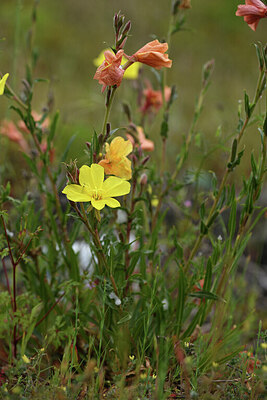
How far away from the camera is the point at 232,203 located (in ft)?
3.35

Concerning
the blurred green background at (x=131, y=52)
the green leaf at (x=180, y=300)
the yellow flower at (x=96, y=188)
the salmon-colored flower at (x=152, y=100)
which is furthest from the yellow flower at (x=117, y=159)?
the blurred green background at (x=131, y=52)

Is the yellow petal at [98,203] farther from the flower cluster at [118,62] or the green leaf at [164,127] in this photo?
the green leaf at [164,127]

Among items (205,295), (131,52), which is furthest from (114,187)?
(131,52)

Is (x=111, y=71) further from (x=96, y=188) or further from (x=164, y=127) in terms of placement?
(x=164, y=127)

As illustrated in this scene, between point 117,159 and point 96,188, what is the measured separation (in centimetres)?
9

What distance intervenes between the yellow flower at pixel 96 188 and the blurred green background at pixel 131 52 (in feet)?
6.53

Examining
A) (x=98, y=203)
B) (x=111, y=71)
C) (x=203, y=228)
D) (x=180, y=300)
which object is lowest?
(x=180, y=300)

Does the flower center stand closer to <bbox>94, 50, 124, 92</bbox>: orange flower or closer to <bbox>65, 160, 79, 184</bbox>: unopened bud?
<bbox>65, 160, 79, 184</bbox>: unopened bud

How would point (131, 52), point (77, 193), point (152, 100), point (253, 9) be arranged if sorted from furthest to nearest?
point (131, 52)
point (152, 100)
point (253, 9)
point (77, 193)

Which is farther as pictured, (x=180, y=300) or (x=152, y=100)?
(x=152, y=100)

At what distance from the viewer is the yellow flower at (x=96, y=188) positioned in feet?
2.57

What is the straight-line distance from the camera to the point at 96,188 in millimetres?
807

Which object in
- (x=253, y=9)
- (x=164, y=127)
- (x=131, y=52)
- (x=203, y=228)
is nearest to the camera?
(x=253, y=9)

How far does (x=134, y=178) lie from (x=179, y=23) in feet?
1.73
